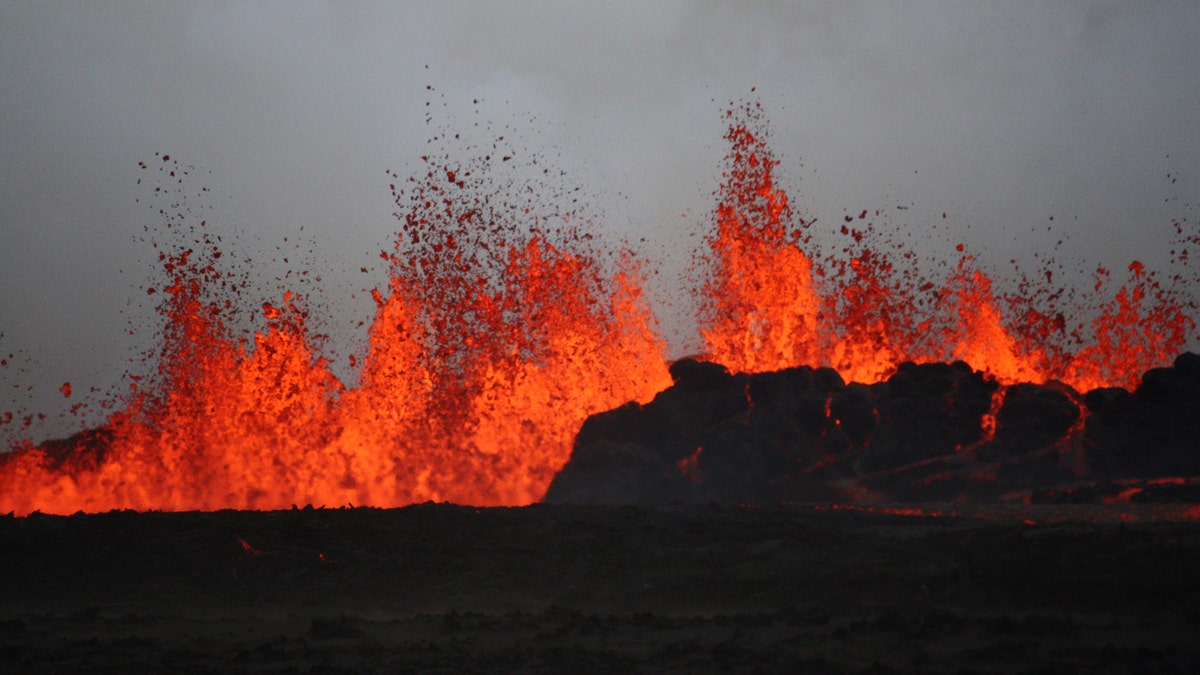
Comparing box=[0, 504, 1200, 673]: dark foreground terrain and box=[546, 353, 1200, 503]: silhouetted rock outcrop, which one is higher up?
box=[546, 353, 1200, 503]: silhouetted rock outcrop

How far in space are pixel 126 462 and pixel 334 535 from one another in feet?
75.7

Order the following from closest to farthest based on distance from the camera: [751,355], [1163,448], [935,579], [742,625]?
[742,625]
[935,579]
[1163,448]
[751,355]

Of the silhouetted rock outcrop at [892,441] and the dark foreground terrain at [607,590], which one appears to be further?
the silhouetted rock outcrop at [892,441]

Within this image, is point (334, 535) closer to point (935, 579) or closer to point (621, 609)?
point (621, 609)

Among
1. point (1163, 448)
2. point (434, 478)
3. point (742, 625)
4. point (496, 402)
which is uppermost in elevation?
point (496, 402)

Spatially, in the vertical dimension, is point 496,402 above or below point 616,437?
above

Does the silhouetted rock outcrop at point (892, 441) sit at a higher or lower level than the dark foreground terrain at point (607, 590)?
higher

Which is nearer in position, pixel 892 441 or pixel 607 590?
pixel 607 590

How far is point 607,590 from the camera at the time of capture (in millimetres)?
17938

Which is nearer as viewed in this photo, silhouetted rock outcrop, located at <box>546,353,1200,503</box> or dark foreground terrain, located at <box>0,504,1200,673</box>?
dark foreground terrain, located at <box>0,504,1200,673</box>

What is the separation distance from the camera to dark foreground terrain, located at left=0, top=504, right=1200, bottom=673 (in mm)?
12617

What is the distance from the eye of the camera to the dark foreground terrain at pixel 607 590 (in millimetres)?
12617

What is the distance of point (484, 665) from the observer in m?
12.8

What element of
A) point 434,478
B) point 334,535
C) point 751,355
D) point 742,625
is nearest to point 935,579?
point 742,625
